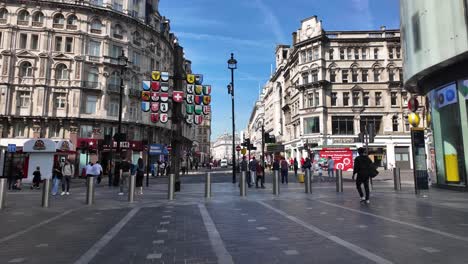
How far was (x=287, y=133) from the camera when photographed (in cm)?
6200

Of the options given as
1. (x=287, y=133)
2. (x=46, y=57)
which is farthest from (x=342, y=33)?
(x=46, y=57)

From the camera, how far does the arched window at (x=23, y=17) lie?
1484 inches

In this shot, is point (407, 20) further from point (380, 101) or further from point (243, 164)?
point (380, 101)

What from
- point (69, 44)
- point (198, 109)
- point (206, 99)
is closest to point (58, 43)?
point (69, 44)

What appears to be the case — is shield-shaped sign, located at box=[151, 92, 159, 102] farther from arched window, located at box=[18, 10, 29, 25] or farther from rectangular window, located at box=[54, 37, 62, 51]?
arched window, located at box=[18, 10, 29, 25]

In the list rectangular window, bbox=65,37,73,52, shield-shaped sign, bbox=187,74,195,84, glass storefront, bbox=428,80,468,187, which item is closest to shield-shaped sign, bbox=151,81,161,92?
shield-shaped sign, bbox=187,74,195,84

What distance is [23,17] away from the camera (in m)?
38.1

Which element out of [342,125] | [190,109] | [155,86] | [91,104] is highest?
[91,104]

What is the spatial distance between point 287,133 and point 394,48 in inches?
928

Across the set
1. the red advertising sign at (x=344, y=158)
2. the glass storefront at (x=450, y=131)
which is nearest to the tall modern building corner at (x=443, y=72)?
the glass storefront at (x=450, y=131)

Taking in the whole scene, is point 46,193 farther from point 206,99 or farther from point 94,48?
point 94,48

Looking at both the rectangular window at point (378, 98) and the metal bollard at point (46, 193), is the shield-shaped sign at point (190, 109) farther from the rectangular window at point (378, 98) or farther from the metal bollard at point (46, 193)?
the rectangular window at point (378, 98)

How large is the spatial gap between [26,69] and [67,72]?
442 cm

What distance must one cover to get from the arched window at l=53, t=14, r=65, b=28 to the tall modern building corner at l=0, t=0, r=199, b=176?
11 centimetres
